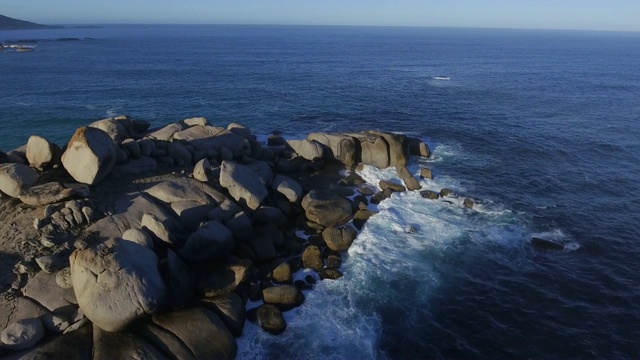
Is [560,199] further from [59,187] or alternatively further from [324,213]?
[59,187]

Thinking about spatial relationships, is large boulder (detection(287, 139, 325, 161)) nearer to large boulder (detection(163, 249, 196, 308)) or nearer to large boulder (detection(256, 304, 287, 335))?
large boulder (detection(163, 249, 196, 308))

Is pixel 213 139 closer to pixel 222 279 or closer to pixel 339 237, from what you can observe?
pixel 339 237

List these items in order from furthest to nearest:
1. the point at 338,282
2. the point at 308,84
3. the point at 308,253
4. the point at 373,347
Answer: the point at 308,84
the point at 308,253
the point at 338,282
the point at 373,347

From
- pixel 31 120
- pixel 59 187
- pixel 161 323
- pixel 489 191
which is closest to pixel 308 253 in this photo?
pixel 161 323

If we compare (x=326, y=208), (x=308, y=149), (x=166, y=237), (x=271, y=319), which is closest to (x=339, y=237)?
(x=326, y=208)

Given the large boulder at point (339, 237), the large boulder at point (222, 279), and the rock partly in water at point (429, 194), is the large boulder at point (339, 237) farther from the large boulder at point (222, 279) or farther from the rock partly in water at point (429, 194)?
the rock partly in water at point (429, 194)

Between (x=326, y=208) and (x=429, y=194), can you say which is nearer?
(x=326, y=208)

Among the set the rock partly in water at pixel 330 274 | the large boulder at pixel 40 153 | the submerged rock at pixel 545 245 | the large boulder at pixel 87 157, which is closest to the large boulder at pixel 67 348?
the large boulder at pixel 87 157
